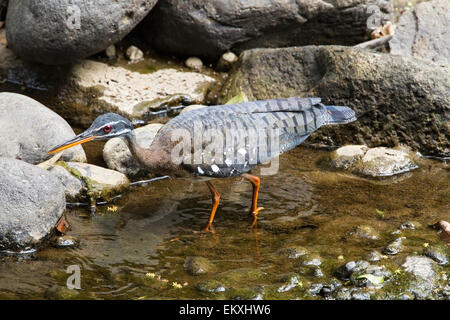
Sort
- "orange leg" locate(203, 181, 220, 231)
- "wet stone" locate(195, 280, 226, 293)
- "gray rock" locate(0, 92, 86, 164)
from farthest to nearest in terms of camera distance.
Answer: "gray rock" locate(0, 92, 86, 164)
"orange leg" locate(203, 181, 220, 231)
"wet stone" locate(195, 280, 226, 293)

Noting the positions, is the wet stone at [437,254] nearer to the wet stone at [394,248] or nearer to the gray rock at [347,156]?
the wet stone at [394,248]

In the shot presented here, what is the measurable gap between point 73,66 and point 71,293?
4.44 m

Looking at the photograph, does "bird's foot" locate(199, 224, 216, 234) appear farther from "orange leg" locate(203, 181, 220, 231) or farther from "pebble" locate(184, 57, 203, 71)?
"pebble" locate(184, 57, 203, 71)

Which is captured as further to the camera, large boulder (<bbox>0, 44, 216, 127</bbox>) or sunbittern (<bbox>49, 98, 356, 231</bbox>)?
large boulder (<bbox>0, 44, 216, 127</bbox>)

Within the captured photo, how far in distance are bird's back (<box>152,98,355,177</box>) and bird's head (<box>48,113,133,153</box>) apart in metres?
0.38

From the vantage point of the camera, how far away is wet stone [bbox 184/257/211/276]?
16.7 ft

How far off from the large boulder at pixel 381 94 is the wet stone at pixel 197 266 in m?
3.01

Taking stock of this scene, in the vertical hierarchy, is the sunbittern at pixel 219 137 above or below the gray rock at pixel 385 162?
above

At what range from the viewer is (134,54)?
892 cm

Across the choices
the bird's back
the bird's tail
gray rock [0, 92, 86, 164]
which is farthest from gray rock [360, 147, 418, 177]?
gray rock [0, 92, 86, 164]

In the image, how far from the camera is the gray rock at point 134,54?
350 inches

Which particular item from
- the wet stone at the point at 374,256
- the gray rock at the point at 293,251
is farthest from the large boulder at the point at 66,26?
the wet stone at the point at 374,256

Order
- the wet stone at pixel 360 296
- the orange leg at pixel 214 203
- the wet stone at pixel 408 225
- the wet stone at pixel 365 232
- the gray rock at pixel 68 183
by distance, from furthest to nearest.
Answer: the gray rock at pixel 68 183 < the orange leg at pixel 214 203 < the wet stone at pixel 408 225 < the wet stone at pixel 365 232 < the wet stone at pixel 360 296

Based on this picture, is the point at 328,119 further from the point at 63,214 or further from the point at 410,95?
the point at 63,214
